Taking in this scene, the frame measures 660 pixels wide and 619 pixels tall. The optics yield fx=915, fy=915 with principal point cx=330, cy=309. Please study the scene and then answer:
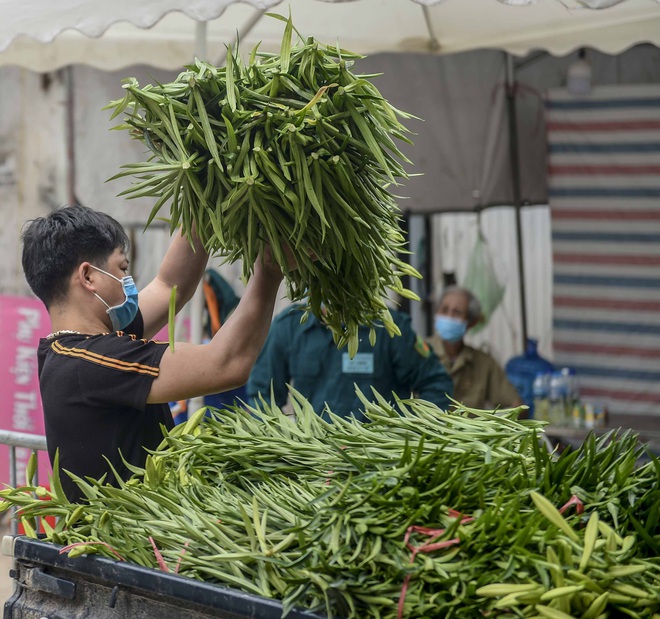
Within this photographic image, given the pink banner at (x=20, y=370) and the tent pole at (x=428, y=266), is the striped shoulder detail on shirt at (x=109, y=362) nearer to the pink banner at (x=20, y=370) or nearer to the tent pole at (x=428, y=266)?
the pink banner at (x=20, y=370)

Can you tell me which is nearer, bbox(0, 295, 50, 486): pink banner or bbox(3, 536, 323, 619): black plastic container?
bbox(3, 536, 323, 619): black plastic container

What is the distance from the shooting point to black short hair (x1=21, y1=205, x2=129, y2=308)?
2.26 m

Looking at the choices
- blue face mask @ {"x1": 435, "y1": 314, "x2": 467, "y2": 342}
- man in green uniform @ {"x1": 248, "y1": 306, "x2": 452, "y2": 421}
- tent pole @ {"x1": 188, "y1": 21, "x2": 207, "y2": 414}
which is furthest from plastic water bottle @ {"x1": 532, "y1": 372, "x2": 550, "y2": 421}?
tent pole @ {"x1": 188, "y1": 21, "x2": 207, "y2": 414}

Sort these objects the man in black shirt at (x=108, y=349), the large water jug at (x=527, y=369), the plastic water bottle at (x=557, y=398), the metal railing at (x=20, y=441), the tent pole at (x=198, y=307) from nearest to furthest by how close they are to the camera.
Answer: the man in black shirt at (x=108, y=349) → the metal railing at (x=20, y=441) → the tent pole at (x=198, y=307) → the plastic water bottle at (x=557, y=398) → the large water jug at (x=527, y=369)

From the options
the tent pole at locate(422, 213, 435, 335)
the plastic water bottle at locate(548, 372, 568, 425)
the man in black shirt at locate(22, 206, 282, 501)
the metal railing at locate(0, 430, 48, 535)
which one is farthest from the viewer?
the tent pole at locate(422, 213, 435, 335)

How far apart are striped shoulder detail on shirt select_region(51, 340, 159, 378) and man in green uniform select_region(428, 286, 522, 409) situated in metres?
3.15

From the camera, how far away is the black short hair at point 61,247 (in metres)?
2.26

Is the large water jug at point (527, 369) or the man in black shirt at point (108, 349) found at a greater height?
the man in black shirt at point (108, 349)

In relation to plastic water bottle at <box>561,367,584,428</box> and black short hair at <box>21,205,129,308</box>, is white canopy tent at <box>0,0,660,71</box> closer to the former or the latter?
plastic water bottle at <box>561,367,584,428</box>

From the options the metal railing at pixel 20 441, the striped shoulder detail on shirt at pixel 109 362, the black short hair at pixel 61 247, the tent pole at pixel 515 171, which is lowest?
the metal railing at pixel 20 441

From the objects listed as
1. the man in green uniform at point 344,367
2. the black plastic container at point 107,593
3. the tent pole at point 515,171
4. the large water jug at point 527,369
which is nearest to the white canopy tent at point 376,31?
the tent pole at point 515,171

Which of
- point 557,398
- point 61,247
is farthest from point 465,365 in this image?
point 61,247

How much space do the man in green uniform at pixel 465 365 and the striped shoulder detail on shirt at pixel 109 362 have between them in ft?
10.3

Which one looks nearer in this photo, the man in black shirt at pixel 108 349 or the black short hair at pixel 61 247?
the man in black shirt at pixel 108 349
